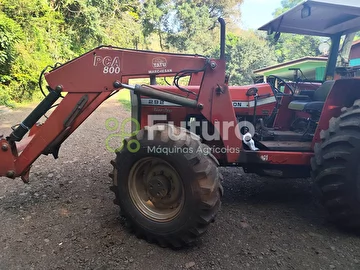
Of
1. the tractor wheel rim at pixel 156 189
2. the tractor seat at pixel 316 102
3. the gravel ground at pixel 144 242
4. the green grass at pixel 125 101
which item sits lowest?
the green grass at pixel 125 101

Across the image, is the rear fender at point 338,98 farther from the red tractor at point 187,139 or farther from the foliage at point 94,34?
the foliage at point 94,34

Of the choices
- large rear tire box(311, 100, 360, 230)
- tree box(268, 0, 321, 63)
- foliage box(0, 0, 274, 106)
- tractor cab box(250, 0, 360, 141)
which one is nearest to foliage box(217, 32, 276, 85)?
foliage box(0, 0, 274, 106)

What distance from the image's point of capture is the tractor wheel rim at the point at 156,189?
266 centimetres

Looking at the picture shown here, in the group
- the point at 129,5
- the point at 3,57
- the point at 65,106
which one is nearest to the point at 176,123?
the point at 65,106

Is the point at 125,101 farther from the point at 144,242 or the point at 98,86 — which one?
the point at 144,242

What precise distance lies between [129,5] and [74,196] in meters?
16.5

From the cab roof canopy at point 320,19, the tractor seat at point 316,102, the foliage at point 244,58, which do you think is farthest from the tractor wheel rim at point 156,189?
the foliage at point 244,58

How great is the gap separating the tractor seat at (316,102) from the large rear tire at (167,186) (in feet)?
5.27

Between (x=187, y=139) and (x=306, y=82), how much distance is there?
2636 millimetres

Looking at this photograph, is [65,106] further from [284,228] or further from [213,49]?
[213,49]

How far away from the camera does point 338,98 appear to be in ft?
9.89

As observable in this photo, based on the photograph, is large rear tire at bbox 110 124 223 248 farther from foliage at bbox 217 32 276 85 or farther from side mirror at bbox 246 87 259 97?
foliage at bbox 217 32 276 85

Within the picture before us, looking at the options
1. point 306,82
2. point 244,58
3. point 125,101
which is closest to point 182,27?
point 244,58

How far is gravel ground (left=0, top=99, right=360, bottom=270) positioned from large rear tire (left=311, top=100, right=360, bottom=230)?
256 millimetres
